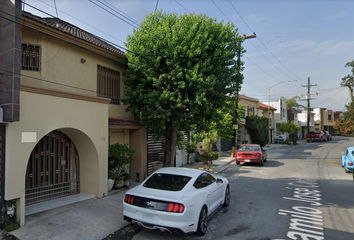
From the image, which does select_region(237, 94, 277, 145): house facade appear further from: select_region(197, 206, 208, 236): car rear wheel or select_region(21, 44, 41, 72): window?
select_region(21, 44, 41, 72): window

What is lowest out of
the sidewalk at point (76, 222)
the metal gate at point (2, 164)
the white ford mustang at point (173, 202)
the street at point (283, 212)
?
the street at point (283, 212)

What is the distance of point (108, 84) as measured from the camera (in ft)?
33.5

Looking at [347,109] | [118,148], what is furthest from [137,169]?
[347,109]

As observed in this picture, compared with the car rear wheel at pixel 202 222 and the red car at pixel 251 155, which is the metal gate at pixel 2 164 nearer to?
the car rear wheel at pixel 202 222

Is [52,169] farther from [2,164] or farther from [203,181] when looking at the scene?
[203,181]

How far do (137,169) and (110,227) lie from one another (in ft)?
17.9

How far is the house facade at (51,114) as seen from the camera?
5.47m

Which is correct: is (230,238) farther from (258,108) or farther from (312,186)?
(258,108)

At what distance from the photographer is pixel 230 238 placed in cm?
511

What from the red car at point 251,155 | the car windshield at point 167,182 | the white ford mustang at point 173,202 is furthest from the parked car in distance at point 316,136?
the car windshield at point 167,182

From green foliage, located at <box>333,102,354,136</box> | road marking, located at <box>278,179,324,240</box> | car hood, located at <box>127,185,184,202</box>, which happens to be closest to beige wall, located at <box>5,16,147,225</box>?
car hood, located at <box>127,185,184,202</box>

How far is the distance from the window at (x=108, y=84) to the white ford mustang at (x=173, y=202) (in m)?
5.30

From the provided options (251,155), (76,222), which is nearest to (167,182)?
(76,222)

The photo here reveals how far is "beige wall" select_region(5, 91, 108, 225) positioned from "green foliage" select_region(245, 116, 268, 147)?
23815 mm
